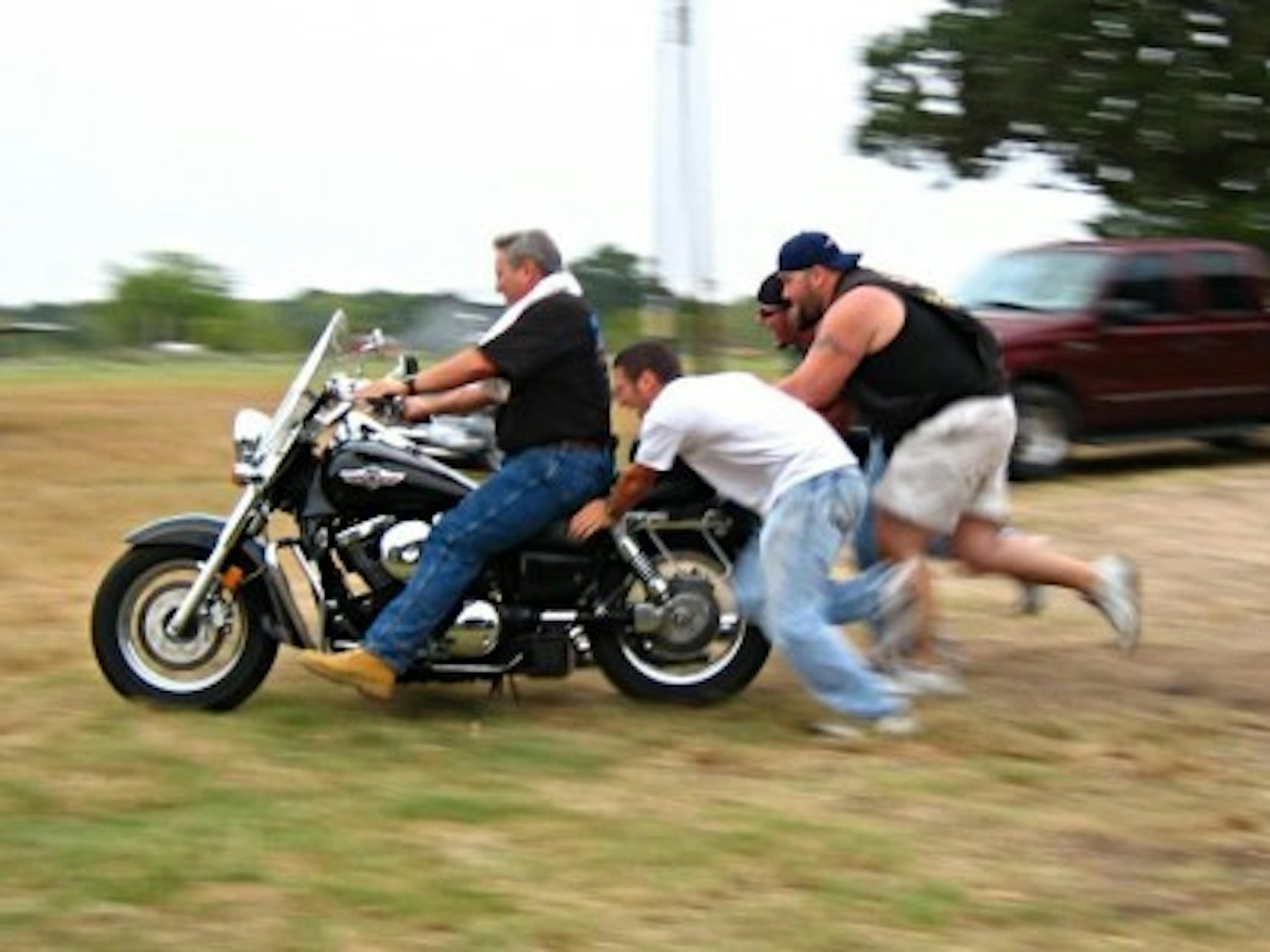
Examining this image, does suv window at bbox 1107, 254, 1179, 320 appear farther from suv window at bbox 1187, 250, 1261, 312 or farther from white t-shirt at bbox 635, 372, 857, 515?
white t-shirt at bbox 635, 372, 857, 515

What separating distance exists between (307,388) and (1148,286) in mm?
9754

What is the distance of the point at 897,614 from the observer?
7324 millimetres

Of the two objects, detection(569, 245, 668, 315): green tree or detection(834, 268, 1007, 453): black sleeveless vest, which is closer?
detection(834, 268, 1007, 453): black sleeveless vest

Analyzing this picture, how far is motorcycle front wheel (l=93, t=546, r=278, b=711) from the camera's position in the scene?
690 centimetres

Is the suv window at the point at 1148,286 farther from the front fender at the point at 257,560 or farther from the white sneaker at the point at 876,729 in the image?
the front fender at the point at 257,560

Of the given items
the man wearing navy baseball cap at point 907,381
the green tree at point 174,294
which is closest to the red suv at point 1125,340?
the man wearing navy baseball cap at point 907,381

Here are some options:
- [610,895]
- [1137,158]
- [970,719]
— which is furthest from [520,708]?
[1137,158]

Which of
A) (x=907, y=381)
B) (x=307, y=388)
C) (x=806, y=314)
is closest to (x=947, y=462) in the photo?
(x=907, y=381)

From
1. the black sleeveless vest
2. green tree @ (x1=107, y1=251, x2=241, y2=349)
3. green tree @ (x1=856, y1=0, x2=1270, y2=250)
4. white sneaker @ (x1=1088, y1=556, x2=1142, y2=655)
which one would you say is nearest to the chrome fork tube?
the black sleeveless vest

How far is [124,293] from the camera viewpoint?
328 ft

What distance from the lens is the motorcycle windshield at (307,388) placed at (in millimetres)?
6961

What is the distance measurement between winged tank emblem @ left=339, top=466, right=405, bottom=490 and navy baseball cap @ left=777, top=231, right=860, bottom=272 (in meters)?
1.55

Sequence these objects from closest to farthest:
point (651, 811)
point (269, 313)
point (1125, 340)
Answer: point (651, 811) < point (1125, 340) < point (269, 313)

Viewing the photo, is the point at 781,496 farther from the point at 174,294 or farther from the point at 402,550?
the point at 174,294
